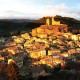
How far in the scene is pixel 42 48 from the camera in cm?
3250

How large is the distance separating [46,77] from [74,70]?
10.5 ft

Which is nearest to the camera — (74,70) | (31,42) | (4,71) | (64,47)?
(4,71)

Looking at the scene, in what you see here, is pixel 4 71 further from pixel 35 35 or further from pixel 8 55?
pixel 35 35

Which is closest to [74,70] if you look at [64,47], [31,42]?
[64,47]

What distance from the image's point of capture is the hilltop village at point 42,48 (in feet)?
85.9

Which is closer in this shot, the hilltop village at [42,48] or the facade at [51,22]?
the hilltop village at [42,48]

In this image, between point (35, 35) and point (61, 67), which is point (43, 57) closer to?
point (61, 67)

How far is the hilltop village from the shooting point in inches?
1030

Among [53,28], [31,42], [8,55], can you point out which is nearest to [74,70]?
[8,55]

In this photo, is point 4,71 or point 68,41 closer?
point 4,71

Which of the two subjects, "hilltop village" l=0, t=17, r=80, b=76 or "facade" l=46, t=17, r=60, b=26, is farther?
"facade" l=46, t=17, r=60, b=26

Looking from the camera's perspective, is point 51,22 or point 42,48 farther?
point 51,22

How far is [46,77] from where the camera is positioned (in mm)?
21547

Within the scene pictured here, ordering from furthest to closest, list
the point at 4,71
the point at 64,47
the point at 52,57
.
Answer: the point at 64,47 → the point at 52,57 → the point at 4,71
